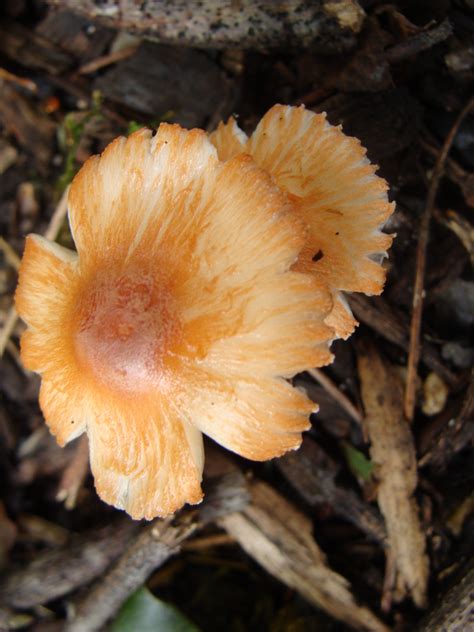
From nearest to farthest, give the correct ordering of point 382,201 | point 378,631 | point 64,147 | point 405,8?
point 382,201 → point 405,8 → point 378,631 → point 64,147

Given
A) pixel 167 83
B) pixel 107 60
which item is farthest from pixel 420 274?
pixel 107 60

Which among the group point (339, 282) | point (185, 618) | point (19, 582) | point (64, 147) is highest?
point (339, 282)

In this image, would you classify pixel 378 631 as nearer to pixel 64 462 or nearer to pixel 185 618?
pixel 185 618

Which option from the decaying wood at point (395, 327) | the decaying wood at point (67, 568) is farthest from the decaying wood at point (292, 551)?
the decaying wood at point (395, 327)

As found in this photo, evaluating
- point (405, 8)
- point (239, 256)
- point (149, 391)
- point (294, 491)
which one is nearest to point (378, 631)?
point (294, 491)

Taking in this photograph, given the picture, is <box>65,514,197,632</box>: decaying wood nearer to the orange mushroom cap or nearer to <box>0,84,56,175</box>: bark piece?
the orange mushroom cap

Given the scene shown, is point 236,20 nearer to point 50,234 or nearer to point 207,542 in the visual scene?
point 50,234

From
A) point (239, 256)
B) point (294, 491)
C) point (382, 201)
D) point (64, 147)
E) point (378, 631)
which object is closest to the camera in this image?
point (239, 256)

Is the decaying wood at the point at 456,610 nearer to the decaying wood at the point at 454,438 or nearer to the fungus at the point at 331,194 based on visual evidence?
the decaying wood at the point at 454,438
